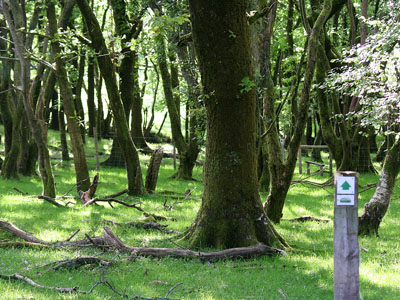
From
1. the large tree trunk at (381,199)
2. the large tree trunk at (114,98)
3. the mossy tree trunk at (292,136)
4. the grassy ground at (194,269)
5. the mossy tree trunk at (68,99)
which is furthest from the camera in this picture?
the large tree trunk at (114,98)

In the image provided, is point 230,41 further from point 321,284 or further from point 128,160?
point 128,160

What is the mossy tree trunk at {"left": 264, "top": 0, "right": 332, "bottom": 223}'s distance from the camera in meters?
10.1

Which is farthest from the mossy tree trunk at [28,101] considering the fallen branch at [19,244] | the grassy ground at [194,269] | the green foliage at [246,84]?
the green foliage at [246,84]

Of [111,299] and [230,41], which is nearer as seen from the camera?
[111,299]

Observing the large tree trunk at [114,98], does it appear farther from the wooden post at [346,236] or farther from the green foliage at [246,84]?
the wooden post at [346,236]

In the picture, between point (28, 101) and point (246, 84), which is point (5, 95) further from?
point (246, 84)

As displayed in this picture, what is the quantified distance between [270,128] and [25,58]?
653cm

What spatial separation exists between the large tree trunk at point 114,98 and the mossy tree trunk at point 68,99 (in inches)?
35.5

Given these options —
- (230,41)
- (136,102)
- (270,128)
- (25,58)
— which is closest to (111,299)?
(230,41)

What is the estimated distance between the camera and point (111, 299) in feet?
19.8

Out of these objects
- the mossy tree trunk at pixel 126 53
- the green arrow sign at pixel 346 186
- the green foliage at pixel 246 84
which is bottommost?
the green arrow sign at pixel 346 186

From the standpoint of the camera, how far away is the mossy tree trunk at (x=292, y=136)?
10.1m

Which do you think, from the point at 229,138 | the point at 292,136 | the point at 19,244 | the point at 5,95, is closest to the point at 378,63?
the point at 292,136

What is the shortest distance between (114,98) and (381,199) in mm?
8223
